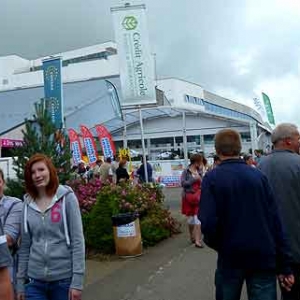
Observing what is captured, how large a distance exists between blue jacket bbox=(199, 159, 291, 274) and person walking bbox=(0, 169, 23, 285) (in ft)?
4.23

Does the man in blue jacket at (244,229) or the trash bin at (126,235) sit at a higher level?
the man in blue jacket at (244,229)

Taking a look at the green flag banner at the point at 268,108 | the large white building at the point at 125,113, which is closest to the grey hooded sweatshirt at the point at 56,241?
the large white building at the point at 125,113

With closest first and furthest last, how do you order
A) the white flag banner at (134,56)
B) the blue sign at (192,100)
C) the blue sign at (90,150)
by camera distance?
the white flag banner at (134,56), the blue sign at (90,150), the blue sign at (192,100)

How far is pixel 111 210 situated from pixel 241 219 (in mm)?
6645

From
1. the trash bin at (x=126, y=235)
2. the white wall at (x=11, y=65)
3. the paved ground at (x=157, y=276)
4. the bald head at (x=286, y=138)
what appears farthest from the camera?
the white wall at (x=11, y=65)

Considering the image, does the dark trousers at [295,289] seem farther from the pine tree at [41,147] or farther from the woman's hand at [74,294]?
the pine tree at [41,147]

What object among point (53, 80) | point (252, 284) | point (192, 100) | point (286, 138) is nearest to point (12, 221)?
point (252, 284)

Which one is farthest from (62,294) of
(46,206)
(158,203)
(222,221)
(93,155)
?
(93,155)

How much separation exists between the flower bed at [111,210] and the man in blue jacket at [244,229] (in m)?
6.32

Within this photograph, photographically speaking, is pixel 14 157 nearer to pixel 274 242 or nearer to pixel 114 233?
pixel 114 233

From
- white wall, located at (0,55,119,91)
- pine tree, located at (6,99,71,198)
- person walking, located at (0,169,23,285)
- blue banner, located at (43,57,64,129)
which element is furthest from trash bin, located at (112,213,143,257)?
white wall, located at (0,55,119,91)

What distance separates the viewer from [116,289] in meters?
7.22

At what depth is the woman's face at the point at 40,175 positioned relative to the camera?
12.3 ft

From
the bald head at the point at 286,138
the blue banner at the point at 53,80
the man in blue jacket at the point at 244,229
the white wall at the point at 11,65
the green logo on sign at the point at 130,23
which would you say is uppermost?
the white wall at the point at 11,65
